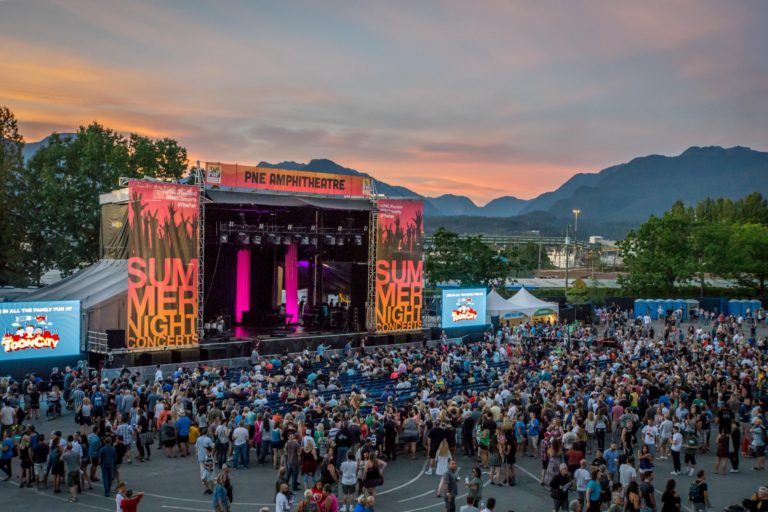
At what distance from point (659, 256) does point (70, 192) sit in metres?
45.9

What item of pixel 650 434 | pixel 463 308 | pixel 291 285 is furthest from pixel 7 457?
pixel 463 308

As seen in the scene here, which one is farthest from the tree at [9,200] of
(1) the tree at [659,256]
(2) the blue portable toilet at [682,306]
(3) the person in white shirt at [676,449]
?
(1) the tree at [659,256]

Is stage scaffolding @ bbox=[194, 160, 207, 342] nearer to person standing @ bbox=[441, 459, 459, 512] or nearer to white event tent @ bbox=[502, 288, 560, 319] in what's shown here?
white event tent @ bbox=[502, 288, 560, 319]

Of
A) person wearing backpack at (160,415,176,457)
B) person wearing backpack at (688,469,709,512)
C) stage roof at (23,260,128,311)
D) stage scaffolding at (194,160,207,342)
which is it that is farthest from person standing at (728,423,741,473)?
stage roof at (23,260,128,311)

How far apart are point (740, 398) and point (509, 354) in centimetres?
1209

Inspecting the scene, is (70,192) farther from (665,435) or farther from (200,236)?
(665,435)

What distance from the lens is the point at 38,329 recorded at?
24828mm

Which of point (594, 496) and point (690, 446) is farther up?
point (594, 496)

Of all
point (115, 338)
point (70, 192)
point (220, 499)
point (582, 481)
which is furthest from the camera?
point (70, 192)

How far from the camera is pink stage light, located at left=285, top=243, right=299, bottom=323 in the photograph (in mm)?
36594

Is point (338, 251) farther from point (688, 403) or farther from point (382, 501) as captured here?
point (382, 501)

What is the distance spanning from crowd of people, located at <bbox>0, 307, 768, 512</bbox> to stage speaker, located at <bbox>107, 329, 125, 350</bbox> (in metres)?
2.83

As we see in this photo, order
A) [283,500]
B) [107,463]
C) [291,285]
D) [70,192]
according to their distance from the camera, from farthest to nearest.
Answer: [70,192], [291,285], [107,463], [283,500]

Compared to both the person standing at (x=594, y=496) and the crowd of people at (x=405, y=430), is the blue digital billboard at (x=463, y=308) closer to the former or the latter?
the crowd of people at (x=405, y=430)
